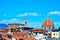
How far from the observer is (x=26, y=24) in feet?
186

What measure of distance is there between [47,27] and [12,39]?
3108 centimetres

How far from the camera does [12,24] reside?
6078cm

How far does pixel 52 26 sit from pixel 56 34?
2033 centimetres

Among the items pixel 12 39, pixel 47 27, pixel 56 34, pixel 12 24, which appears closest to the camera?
pixel 12 39

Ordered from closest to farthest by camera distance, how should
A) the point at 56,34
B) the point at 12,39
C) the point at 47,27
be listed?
the point at 12,39
the point at 56,34
the point at 47,27

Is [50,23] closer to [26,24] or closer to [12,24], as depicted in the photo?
[26,24]

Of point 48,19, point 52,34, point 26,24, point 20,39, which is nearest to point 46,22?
point 48,19

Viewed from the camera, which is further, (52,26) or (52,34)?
(52,26)

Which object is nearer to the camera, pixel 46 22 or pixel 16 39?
pixel 16 39

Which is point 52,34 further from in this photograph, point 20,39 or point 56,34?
point 20,39

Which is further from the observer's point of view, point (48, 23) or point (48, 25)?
point (48, 23)

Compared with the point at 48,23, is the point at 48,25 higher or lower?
lower

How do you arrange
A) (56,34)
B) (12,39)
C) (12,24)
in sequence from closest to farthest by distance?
(12,39), (56,34), (12,24)

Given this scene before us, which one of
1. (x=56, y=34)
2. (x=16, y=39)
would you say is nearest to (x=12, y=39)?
(x=16, y=39)
